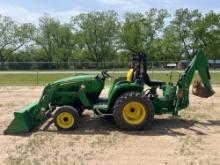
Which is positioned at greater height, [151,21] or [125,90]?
[151,21]

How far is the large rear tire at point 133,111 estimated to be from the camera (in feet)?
34.6

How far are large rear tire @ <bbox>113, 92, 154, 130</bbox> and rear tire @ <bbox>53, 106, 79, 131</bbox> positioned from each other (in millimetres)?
950

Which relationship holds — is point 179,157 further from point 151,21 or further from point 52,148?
point 151,21

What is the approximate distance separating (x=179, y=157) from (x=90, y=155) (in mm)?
1569

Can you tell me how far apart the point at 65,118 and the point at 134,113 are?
1.58 meters

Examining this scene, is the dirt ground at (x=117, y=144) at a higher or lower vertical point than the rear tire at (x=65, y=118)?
lower

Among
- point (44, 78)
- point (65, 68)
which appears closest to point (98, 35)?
point (65, 68)

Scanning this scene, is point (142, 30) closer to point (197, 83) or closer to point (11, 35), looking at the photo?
point (11, 35)

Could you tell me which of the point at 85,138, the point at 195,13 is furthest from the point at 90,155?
the point at 195,13

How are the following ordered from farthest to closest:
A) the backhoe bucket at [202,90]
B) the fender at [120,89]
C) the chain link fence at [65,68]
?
the chain link fence at [65,68], the backhoe bucket at [202,90], the fender at [120,89]

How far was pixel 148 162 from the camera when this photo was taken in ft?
25.8

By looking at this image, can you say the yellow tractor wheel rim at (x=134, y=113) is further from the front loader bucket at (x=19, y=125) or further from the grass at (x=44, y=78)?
the grass at (x=44, y=78)

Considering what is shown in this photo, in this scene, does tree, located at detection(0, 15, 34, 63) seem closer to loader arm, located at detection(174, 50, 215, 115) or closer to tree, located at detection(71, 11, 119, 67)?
tree, located at detection(71, 11, 119, 67)

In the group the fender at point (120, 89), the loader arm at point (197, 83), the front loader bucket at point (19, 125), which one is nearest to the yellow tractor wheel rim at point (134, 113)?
the fender at point (120, 89)
